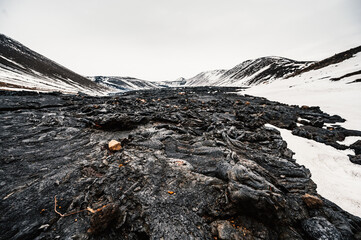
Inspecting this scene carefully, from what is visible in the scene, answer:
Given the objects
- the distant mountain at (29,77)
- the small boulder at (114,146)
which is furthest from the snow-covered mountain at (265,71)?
the distant mountain at (29,77)

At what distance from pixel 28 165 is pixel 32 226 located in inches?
118

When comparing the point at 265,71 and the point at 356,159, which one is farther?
the point at 265,71

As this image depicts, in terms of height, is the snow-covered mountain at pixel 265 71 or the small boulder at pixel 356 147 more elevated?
the snow-covered mountain at pixel 265 71

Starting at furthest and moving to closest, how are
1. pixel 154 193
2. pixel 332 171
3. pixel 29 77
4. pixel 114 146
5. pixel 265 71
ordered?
pixel 265 71 < pixel 29 77 < pixel 114 146 < pixel 332 171 < pixel 154 193

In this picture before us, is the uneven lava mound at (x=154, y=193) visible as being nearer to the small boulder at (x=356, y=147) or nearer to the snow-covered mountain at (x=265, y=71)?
the small boulder at (x=356, y=147)

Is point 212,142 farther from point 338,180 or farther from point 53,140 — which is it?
point 53,140

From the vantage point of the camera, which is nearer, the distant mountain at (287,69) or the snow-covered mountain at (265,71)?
the distant mountain at (287,69)

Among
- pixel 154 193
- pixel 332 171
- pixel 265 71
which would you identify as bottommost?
pixel 332 171

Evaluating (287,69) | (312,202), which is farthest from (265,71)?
(312,202)

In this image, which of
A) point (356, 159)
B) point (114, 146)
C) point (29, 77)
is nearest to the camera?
point (114, 146)

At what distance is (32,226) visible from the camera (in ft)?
9.91

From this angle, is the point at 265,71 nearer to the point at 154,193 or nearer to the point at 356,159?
the point at 356,159

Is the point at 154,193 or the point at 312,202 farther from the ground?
the point at 312,202

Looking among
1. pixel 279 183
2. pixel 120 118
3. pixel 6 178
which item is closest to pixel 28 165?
pixel 6 178
